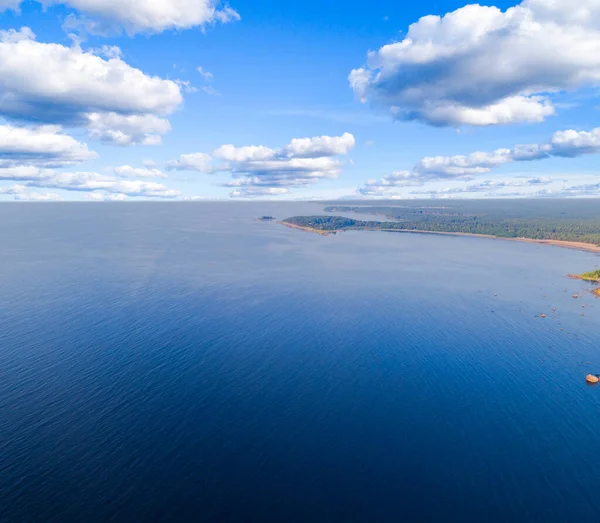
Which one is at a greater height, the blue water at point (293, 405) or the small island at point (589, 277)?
the small island at point (589, 277)

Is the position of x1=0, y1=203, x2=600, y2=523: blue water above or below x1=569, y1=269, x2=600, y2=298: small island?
below

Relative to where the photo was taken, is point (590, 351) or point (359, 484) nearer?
point (359, 484)

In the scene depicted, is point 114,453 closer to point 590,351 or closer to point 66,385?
point 66,385

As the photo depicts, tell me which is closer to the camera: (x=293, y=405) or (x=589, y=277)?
(x=293, y=405)

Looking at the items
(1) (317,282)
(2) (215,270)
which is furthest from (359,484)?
(2) (215,270)

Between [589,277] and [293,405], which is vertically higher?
[589,277]

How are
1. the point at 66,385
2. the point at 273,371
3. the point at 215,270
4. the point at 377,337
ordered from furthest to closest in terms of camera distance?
the point at 215,270 → the point at 377,337 → the point at 273,371 → the point at 66,385

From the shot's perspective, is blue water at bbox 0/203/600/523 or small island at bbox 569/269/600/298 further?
small island at bbox 569/269/600/298

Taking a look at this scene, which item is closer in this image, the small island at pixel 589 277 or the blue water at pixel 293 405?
the blue water at pixel 293 405
